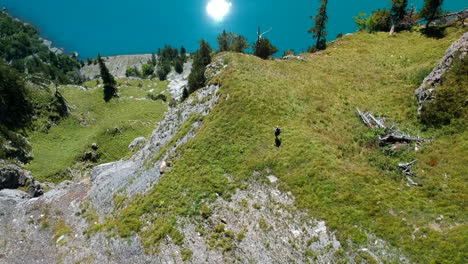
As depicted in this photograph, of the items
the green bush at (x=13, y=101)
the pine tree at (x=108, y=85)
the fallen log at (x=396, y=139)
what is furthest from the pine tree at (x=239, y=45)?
the green bush at (x=13, y=101)

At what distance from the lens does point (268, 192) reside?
21828 millimetres

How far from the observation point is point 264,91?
32.4 m

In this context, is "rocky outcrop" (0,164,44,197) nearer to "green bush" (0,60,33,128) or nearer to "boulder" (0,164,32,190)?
"boulder" (0,164,32,190)

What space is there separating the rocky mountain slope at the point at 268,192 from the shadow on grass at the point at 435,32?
22900mm

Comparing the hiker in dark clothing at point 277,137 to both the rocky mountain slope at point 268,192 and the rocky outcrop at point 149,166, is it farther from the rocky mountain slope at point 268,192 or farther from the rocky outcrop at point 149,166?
the rocky outcrop at point 149,166

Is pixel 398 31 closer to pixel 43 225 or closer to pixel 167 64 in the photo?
pixel 43 225

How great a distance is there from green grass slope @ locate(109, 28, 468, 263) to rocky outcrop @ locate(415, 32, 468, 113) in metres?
1.35

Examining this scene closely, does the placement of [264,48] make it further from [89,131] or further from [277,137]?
[89,131]

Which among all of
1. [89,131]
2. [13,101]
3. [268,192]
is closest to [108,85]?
[89,131]

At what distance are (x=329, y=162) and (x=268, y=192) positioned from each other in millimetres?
5882

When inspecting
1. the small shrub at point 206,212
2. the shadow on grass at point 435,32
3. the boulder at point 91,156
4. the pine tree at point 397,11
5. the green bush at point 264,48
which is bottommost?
the small shrub at point 206,212

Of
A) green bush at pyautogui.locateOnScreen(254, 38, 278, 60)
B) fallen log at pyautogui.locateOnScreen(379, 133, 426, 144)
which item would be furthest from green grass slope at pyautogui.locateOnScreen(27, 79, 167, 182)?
fallen log at pyautogui.locateOnScreen(379, 133, 426, 144)

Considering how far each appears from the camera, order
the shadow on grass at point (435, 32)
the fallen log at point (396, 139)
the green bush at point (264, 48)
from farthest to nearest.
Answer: the green bush at point (264, 48)
the shadow on grass at point (435, 32)
the fallen log at point (396, 139)

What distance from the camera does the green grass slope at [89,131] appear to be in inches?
1848
